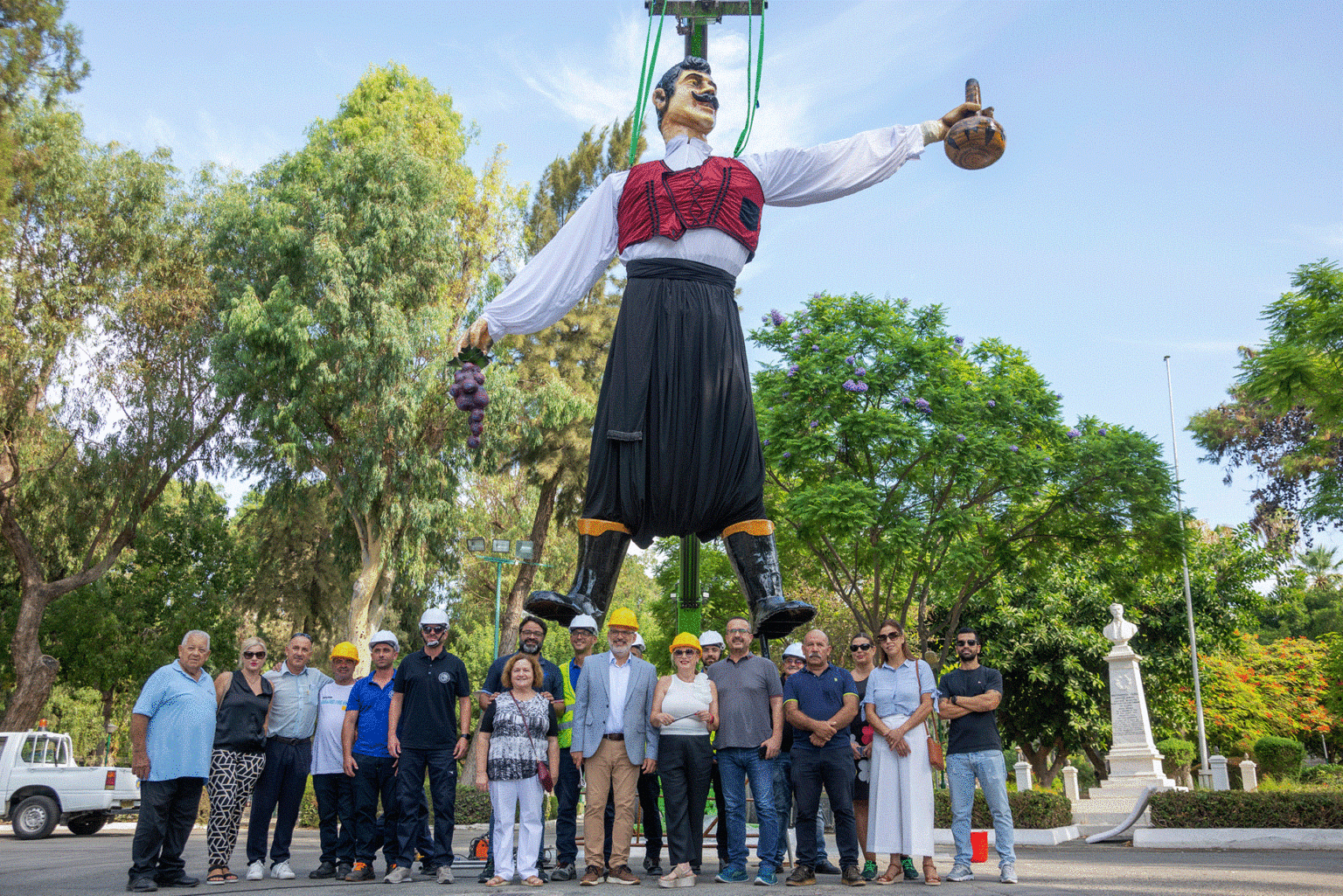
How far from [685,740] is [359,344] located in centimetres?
1664

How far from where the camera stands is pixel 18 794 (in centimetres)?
1628

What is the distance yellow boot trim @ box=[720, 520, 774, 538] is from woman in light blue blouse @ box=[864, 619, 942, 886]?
3.12ft

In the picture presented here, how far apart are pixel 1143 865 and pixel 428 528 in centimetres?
1533

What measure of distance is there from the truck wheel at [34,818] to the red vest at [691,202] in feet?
48.3

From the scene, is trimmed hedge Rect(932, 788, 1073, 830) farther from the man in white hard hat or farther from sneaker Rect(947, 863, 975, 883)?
the man in white hard hat

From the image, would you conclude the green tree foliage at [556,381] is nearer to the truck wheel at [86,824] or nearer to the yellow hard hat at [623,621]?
the truck wheel at [86,824]

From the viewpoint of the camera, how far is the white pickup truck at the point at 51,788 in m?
16.2

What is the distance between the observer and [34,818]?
16281mm

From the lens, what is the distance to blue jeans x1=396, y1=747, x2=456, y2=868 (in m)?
6.75

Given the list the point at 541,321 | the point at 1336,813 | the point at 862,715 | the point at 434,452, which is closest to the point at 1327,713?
the point at 1336,813

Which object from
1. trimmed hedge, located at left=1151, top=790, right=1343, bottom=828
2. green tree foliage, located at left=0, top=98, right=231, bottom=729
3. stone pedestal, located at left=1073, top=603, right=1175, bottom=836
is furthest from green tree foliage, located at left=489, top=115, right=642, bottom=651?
trimmed hedge, located at left=1151, top=790, right=1343, bottom=828

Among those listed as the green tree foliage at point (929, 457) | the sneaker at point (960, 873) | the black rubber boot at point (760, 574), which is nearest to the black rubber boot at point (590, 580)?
the black rubber boot at point (760, 574)

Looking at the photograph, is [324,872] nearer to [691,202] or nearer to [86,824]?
[691,202]

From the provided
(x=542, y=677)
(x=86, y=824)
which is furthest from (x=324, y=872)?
(x=86, y=824)
